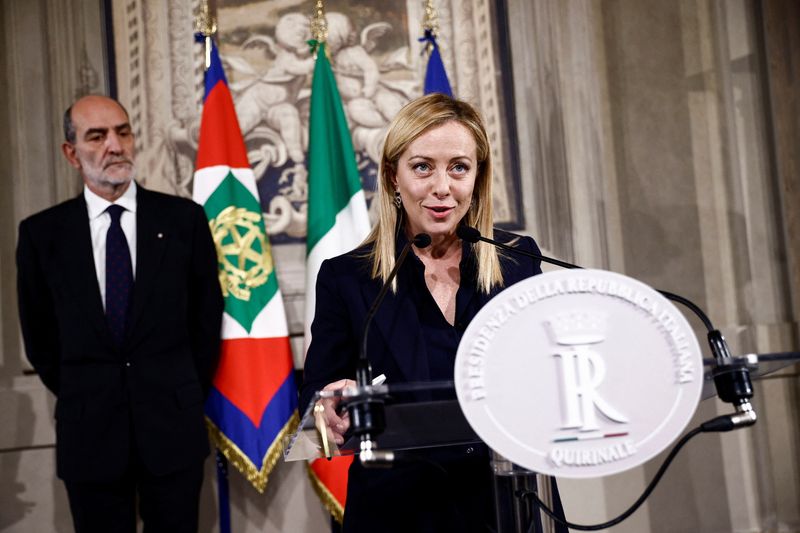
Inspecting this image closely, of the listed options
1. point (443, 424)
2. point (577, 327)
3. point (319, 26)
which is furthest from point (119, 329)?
point (577, 327)

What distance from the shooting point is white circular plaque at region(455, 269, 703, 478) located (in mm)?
1135

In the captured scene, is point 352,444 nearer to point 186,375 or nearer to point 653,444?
point 653,444

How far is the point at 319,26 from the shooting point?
3.80m

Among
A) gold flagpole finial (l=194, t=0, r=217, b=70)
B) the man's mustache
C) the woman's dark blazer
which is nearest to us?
the woman's dark blazer

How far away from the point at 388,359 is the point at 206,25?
104 inches

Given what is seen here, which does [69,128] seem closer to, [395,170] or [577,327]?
[395,170]

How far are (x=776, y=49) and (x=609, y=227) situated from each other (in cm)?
125

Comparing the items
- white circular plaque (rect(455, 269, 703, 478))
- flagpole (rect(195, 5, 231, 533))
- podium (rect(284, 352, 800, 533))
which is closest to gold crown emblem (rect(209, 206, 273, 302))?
flagpole (rect(195, 5, 231, 533))

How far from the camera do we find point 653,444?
1.15 metres

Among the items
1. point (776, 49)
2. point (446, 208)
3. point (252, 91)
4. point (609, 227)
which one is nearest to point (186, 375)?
point (252, 91)

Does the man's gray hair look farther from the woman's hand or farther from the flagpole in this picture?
the woman's hand

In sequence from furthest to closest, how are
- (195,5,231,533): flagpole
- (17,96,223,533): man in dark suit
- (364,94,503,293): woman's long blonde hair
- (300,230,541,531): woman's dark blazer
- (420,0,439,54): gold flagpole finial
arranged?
(420,0,439,54): gold flagpole finial, (195,5,231,533): flagpole, (17,96,223,533): man in dark suit, (364,94,503,293): woman's long blonde hair, (300,230,541,531): woman's dark blazer

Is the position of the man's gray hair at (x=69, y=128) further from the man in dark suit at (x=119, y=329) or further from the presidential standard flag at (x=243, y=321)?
the presidential standard flag at (x=243, y=321)

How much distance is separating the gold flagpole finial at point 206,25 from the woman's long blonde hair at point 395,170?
2.13 meters
